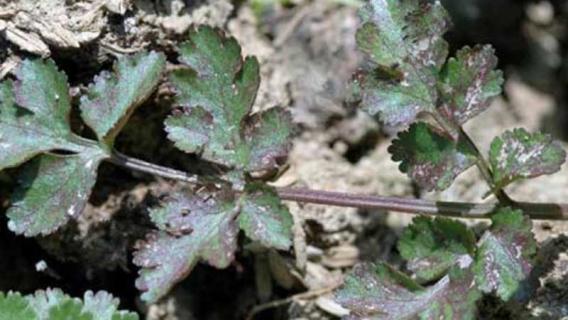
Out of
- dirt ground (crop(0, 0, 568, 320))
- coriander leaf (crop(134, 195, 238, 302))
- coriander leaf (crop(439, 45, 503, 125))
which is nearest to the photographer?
coriander leaf (crop(134, 195, 238, 302))

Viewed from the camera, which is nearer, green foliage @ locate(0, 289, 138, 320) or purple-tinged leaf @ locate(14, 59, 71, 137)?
green foliage @ locate(0, 289, 138, 320)

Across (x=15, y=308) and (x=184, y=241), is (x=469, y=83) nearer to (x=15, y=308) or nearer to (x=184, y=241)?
(x=184, y=241)

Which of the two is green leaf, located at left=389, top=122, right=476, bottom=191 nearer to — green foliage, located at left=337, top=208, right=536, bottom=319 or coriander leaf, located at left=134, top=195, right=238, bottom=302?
green foliage, located at left=337, top=208, right=536, bottom=319

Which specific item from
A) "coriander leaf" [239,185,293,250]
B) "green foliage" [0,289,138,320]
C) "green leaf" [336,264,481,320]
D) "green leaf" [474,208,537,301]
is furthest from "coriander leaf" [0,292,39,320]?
"green leaf" [474,208,537,301]

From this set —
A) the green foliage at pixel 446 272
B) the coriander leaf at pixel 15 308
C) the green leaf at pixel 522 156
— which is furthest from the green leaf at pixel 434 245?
the coriander leaf at pixel 15 308

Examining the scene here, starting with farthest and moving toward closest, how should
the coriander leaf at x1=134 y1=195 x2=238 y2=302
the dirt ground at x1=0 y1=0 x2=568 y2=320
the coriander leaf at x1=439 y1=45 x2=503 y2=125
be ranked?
1. the dirt ground at x1=0 y1=0 x2=568 y2=320
2. the coriander leaf at x1=439 y1=45 x2=503 y2=125
3. the coriander leaf at x1=134 y1=195 x2=238 y2=302

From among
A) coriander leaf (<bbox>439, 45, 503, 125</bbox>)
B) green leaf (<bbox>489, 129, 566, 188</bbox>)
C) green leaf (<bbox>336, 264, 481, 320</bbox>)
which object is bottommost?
green leaf (<bbox>336, 264, 481, 320</bbox>)

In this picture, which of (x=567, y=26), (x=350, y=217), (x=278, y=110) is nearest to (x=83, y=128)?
(x=278, y=110)

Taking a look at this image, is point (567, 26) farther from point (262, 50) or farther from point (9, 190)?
point (9, 190)
